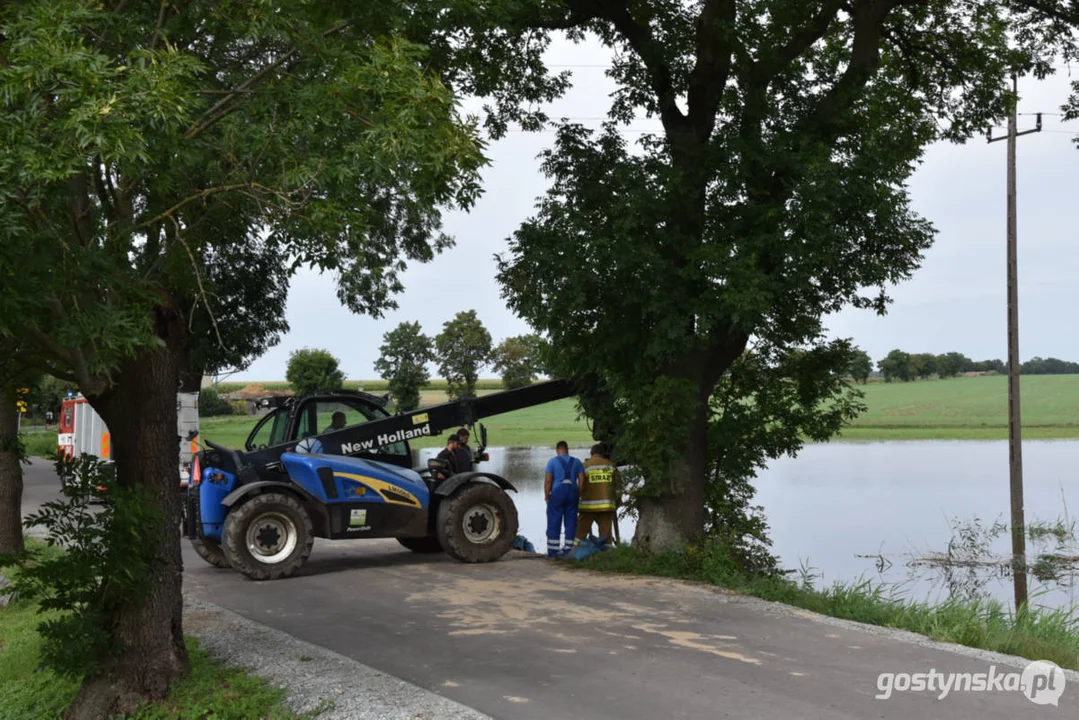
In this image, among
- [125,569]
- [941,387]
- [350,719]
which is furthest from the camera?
[941,387]

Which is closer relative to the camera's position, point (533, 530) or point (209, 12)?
point (209, 12)

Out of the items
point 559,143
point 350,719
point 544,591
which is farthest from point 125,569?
point 559,143

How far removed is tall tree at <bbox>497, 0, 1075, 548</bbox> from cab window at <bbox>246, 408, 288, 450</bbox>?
3.87 m

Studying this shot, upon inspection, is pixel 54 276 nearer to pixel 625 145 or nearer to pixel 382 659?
pixel 382 659

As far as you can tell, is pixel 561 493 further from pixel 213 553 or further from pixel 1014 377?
pixel 1014 377

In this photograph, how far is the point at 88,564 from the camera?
8.05 m

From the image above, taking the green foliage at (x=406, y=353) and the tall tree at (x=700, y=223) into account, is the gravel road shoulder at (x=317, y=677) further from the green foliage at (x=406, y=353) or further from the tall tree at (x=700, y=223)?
the green foliage at (x=406, y=353)

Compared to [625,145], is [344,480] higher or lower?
lower

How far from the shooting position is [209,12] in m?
8.66

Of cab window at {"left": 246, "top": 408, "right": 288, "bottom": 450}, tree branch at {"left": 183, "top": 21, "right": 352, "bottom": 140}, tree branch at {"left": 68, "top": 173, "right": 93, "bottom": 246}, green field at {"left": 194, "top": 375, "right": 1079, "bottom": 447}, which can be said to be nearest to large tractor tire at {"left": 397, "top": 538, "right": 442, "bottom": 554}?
cab window at {"left": 246, "top": 408, "right": 288, "bottom": 450}

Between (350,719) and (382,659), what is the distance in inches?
68.4

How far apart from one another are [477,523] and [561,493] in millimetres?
1343

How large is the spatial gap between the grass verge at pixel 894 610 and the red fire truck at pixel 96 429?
1045 centimetres

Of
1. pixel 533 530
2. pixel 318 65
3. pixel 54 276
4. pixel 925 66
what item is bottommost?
pixel 533 530
